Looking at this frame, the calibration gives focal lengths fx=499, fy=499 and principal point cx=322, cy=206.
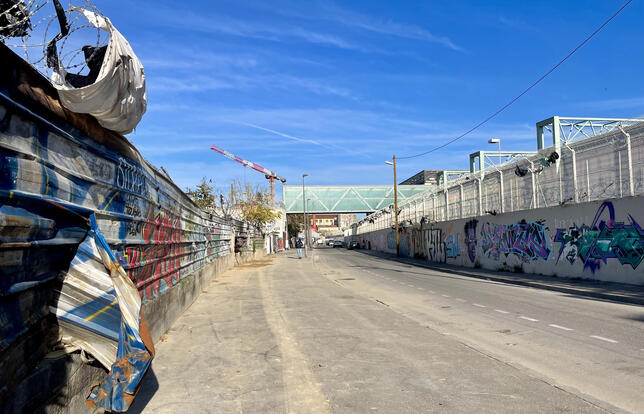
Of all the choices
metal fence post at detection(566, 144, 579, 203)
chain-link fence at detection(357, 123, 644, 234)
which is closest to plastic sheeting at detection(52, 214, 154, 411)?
chain-link fence at detection(357, 123, 644, 234)

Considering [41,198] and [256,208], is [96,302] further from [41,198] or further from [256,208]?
[256,208]

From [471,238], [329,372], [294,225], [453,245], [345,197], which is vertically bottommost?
[329,372]

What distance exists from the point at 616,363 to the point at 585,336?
1844mm

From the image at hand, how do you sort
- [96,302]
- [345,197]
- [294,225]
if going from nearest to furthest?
[96,302]
[345,197]
[294,225]

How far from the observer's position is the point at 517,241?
22031 millimetres

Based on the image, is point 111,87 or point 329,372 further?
point 329,372

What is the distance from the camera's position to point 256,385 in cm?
589

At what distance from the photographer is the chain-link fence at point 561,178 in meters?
15.5

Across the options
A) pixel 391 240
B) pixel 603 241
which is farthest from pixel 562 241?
pixel 391 240

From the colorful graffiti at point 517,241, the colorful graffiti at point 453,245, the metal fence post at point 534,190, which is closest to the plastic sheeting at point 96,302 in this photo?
the colorful graffiti at point 517,241

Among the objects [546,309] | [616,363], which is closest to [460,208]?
[546,309]

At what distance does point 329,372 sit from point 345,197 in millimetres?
72406

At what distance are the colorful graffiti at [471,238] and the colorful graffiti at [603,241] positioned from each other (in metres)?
8.13

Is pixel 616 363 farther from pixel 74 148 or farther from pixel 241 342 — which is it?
pixel 74 148
